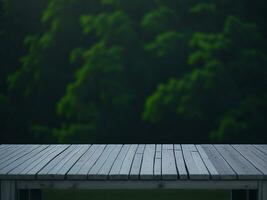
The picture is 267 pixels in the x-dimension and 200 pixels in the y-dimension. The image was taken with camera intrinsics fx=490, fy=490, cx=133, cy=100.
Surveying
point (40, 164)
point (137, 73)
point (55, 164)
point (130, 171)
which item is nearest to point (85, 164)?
point (55, 164)

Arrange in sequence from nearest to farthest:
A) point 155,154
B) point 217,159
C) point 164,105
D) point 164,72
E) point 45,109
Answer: point 217,159, point 155,154, point 164,105, point 164,72, point 45,109

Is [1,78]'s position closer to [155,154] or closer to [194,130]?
[194,130]

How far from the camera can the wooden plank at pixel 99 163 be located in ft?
10.4

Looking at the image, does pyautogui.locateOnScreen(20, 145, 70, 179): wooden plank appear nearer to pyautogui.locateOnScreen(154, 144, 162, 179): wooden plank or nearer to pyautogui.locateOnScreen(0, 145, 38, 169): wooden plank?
pyautogui.locateOnScreen(0, 145, 38, 169): wooden plank

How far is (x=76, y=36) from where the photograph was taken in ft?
44.3

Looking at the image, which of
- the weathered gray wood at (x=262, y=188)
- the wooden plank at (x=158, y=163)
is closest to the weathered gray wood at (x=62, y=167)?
the wooden plank at (x=158, y=163)

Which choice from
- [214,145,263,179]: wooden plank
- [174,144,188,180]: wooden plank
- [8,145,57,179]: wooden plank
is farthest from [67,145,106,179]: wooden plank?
[214,145,263,179]: wooden plank

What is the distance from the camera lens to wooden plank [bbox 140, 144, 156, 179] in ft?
10.3

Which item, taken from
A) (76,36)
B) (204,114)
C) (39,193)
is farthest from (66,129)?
(39,193)

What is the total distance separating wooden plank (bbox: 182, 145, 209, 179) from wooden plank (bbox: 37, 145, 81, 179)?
2.99 ft

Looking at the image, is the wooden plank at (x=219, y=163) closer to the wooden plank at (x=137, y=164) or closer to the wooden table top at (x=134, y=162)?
the wooden table top at (x=134, y=162)

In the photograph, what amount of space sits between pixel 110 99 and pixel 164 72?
1652 millimetres

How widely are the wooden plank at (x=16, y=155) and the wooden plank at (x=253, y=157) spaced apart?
1812 mm

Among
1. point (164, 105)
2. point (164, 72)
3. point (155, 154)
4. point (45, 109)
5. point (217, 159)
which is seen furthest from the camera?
point (45, 109)
